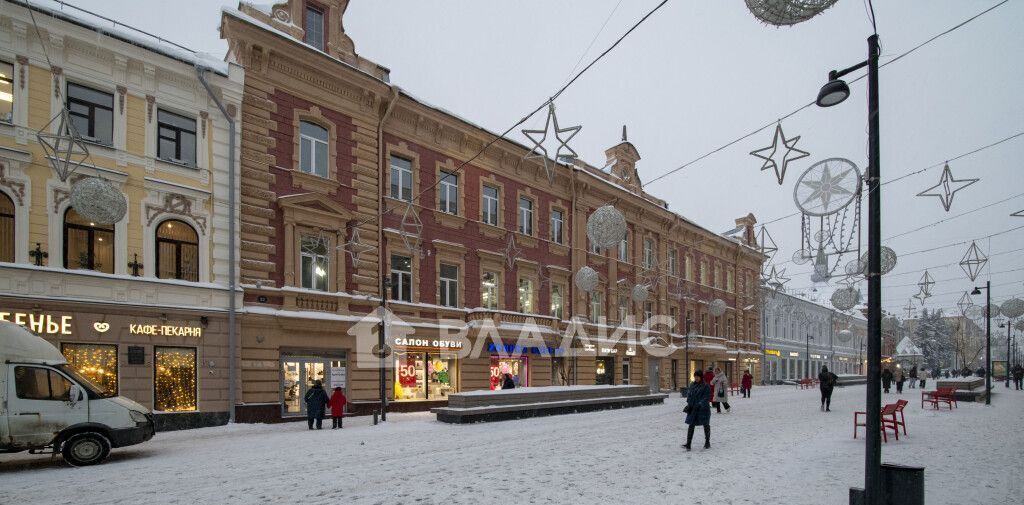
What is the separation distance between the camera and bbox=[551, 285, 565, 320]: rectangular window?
30625 millimetres

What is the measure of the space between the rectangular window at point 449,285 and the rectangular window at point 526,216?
494 centimetres

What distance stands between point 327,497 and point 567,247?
79.4ft

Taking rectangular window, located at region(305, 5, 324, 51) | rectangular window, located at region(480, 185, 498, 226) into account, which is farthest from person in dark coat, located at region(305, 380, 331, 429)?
rectangular window, located at region(305, 5, 324, 51)

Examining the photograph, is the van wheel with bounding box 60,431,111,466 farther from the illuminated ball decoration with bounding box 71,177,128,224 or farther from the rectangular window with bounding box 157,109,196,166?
the rectangular window with bounding box 157,109,196,166

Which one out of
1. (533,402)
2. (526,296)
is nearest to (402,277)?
(533,402)

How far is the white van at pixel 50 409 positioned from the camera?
10680 mm

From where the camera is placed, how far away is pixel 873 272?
6859mm

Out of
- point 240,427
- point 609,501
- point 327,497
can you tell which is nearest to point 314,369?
point 240,427

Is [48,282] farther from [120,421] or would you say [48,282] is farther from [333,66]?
[333,66]

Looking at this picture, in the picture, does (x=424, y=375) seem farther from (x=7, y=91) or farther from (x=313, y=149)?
(x=7, y=91)

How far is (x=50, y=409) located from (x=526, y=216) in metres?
21.4

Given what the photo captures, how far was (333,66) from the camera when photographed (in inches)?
824

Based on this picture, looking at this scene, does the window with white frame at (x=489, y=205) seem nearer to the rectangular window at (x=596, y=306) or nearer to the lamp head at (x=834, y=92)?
the rectangular window at (x=596, y=306)

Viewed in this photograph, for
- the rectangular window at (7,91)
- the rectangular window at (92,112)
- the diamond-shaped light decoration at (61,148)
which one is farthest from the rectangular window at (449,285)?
the rectangular window at (7,91)
